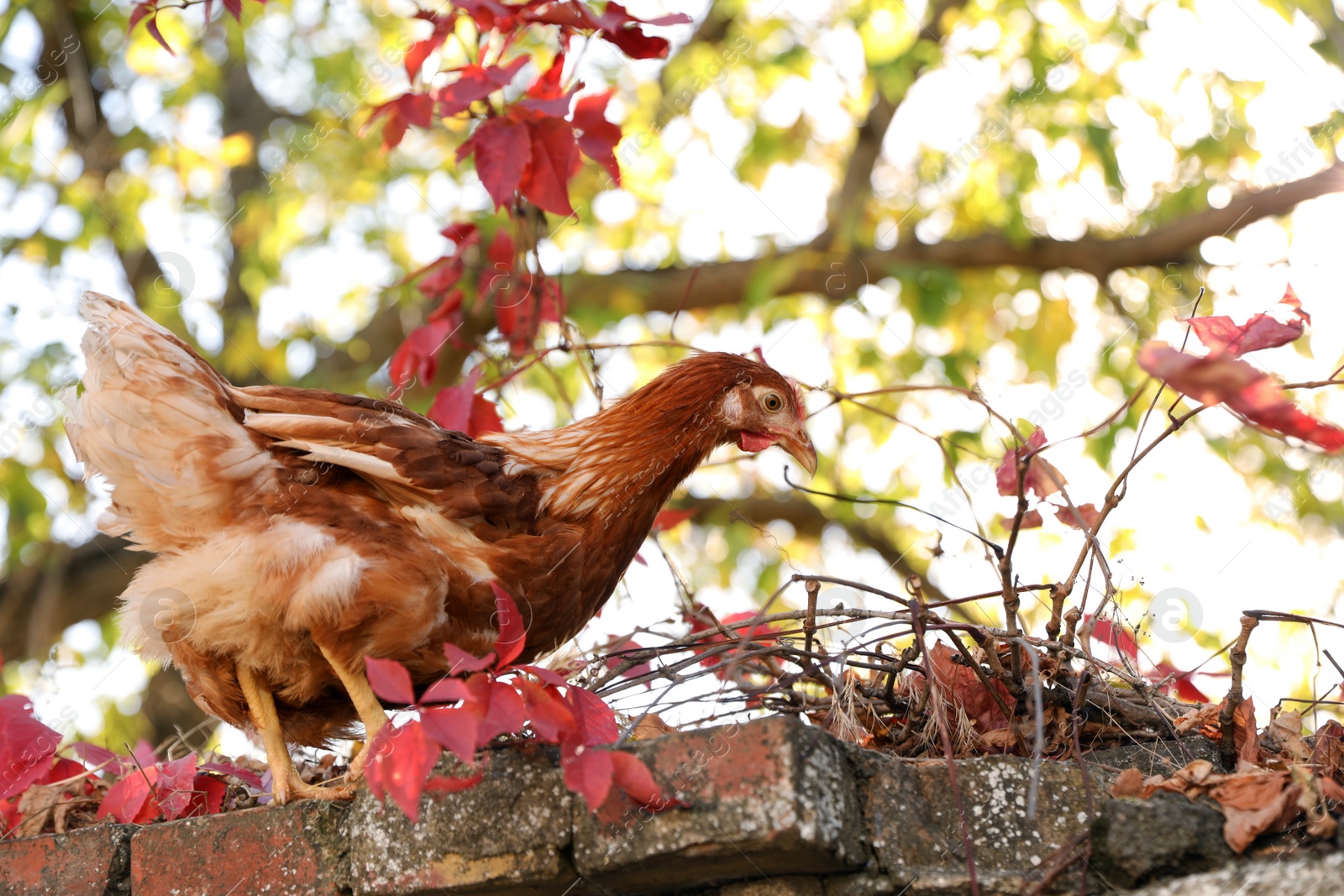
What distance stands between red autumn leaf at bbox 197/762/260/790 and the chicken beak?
1517 millimetres

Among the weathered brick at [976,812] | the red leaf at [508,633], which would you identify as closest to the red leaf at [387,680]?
the red leaf at [508,633]

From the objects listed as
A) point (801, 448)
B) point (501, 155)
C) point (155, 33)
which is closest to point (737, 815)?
point (801, 448)

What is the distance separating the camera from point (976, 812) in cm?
187

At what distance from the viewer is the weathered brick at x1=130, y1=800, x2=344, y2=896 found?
2.05m

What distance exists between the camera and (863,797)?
184 cm

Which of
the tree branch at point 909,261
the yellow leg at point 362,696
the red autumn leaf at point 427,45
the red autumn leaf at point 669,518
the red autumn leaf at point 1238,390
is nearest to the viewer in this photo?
the red autumn leaf at point 1238,390

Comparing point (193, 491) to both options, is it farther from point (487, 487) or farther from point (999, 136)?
point (999, 136)

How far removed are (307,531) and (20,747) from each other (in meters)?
0.97

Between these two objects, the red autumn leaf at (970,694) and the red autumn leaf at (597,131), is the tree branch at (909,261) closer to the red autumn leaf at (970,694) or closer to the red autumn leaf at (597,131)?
the red autumn leaf at (597,131)

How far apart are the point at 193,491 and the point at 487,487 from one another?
59cm

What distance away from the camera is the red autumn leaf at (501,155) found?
242 cm

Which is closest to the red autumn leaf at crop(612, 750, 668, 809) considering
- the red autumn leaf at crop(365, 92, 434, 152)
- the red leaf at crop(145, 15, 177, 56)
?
the red autumn leaf at crop(365, 92, 434, 152)

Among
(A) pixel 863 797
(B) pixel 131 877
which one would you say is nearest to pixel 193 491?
(B) pixel 131 877

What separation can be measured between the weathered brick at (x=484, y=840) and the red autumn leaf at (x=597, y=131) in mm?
1332
